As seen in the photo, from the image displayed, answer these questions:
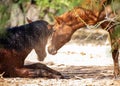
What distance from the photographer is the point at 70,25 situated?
766 cm

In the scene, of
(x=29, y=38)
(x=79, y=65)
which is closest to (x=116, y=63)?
(x=79, y=65)

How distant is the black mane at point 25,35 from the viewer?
25.7 ft

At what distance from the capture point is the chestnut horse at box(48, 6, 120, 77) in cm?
742

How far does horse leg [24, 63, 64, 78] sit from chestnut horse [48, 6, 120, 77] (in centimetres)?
24

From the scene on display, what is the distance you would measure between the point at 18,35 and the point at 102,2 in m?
1.63

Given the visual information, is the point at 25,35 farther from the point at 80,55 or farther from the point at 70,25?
the point at 80,55

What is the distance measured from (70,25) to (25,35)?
2.24 feet

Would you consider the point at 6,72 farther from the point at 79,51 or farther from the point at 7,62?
the point at 79,51

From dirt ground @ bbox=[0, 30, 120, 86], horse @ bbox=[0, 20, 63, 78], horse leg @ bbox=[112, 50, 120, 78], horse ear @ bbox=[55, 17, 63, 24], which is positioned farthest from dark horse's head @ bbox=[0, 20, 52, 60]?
horse leg @ bbox=[112, 50, 120, 78]

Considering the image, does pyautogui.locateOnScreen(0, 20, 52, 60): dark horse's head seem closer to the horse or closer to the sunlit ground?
the horse

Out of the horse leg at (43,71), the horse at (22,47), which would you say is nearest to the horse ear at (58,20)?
the horse at (22,47)

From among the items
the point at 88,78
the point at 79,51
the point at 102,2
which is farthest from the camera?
the point at 79,51

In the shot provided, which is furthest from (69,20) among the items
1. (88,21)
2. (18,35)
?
(18,35)

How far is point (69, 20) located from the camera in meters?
7.62
